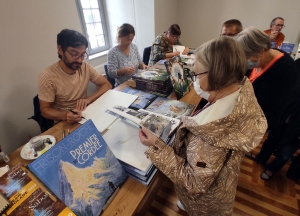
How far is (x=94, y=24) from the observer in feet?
9.25

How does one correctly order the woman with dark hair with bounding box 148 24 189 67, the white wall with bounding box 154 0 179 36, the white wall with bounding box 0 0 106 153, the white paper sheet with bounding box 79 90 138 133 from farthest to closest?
the white wall with bounding box 154 0 179 36, the woman with dark hair with bounding box 148 24 189 67, the white wall with bounding box 0 0 106 153, the white paper sheet with bounding box 79 90 138 133

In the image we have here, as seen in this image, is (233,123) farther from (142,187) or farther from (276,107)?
(276,107)

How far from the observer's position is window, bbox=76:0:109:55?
257cm

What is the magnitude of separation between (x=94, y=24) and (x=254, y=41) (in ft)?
8.71

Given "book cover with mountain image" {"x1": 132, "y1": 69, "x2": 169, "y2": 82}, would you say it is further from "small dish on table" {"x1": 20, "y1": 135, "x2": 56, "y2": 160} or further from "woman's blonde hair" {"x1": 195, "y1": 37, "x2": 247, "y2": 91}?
"small dish on table" {"x1": 20, "y1": 135, "x2": 56, "y2": 160}

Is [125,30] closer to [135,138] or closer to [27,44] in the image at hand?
[27,44]

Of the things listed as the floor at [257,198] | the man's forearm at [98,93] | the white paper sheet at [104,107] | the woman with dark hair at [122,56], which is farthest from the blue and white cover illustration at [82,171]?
the woman with dark hair at [122,56]

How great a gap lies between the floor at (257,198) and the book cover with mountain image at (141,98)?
34.6 inches

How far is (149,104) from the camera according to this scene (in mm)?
1164

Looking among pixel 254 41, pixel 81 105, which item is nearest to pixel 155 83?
pixel 81 105

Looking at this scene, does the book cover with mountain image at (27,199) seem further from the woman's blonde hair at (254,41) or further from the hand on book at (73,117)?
the woman's blonde hair at (254,41)

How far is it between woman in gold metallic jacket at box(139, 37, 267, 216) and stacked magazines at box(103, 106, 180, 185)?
8 cm

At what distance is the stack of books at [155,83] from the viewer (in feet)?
4.13

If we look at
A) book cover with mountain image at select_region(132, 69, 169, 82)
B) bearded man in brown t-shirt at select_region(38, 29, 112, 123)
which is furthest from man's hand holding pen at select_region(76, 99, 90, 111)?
book cover with mountain image at select_region(132, 69, 169, 82)
